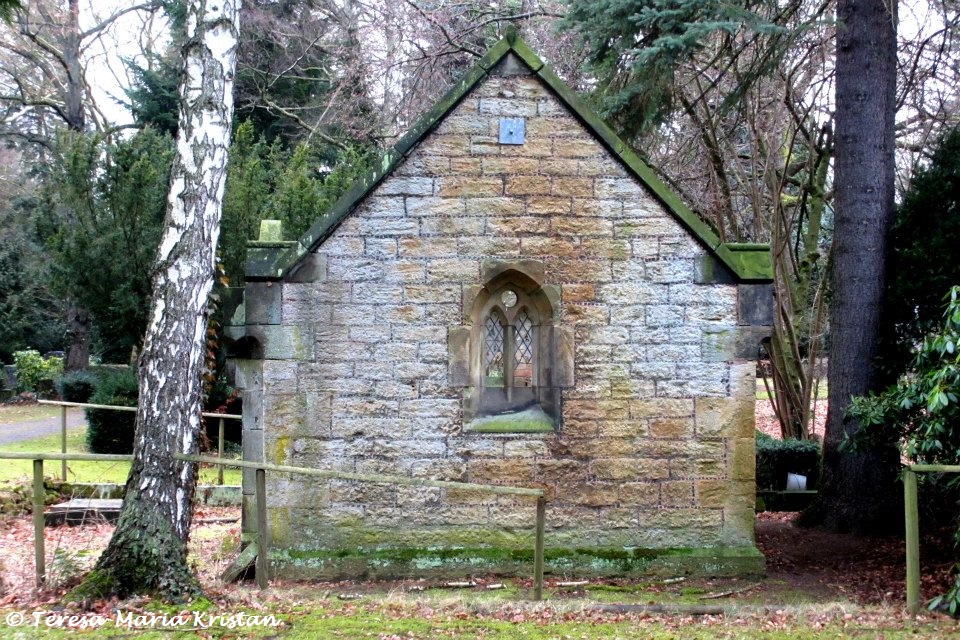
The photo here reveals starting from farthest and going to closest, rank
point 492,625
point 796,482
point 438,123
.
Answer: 1. point 796,482
2. point 438,123
3. point 492,625

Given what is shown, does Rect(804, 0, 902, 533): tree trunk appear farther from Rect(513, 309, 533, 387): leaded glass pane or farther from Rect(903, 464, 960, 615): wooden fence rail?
Rect(513, 309, 533, 387): leaded glass pane

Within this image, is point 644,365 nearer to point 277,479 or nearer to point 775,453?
point 277,479

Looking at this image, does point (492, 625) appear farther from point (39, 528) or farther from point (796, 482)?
point (796, 482)

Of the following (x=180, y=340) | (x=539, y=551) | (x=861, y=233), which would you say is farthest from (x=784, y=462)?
(x=180, y=340)

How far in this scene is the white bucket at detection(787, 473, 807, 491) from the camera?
46.4ft

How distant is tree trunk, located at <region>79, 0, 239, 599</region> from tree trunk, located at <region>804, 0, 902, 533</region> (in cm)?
683

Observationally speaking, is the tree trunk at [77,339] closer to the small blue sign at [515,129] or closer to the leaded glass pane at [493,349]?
the leaded glass pane at [493,349]

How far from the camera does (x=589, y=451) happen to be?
27.7ft

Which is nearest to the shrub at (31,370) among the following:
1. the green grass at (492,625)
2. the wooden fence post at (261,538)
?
the wooden fence post at (261,538)

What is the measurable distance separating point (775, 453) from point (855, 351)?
14.5 feet

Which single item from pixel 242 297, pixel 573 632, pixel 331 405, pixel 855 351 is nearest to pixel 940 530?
pixel 855 351

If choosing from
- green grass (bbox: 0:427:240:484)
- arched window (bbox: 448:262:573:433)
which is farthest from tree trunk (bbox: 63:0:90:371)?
arched window (bbox: 448:262:573:433)

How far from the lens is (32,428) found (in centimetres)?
2184

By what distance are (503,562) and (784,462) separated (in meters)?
7.45
